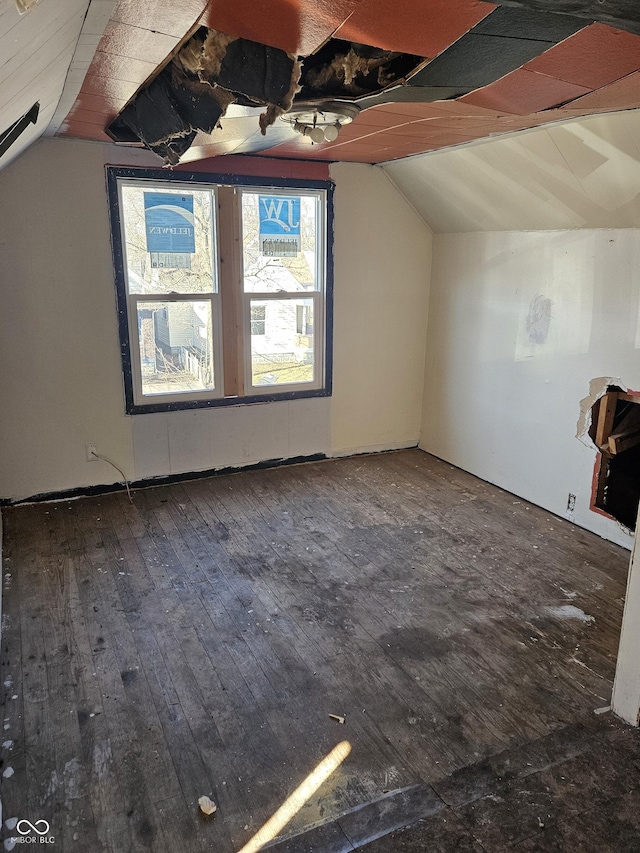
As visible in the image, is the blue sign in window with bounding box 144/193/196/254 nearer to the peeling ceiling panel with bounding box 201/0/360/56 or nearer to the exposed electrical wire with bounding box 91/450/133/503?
the exposed electrical wire with bounding box 91/450/133/503

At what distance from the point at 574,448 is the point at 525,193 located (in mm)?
1645

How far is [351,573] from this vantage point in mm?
3387

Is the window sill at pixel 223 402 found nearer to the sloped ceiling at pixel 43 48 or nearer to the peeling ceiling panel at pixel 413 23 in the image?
the sloped ceiling at pixel 43 48

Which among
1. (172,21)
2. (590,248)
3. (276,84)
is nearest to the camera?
(172,21)

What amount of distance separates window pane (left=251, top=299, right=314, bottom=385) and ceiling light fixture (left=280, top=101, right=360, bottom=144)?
218 cm

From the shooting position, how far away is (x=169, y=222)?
4.21 meters

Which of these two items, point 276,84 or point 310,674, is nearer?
point 276,84

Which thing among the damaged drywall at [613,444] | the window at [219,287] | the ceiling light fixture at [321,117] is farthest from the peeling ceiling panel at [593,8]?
the window at [219,287]

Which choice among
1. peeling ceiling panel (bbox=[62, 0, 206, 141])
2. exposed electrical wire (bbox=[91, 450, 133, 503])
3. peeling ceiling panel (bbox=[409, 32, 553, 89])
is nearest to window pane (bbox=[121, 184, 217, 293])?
exposed electrical wire (bbox=[91, 450, 133, 503])

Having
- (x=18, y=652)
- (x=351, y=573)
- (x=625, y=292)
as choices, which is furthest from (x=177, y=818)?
(x=625, y=292)

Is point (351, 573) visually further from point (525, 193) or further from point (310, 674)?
point (525, 193)

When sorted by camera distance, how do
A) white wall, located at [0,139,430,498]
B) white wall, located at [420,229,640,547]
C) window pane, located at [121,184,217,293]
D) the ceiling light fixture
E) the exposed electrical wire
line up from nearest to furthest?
1. the ceiling light fixture
2. white wall, located at [420,229,640,547]
3. white wall, located at [0,139,430,498]
4. window pane, located at [121,184,217,293]
5. the exposed electrical wire

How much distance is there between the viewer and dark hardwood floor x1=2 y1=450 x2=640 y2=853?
1924 millimetres

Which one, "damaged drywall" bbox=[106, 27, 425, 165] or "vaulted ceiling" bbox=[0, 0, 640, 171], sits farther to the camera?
"damaged drywall" bbox=[106, 27, 425, 165]
